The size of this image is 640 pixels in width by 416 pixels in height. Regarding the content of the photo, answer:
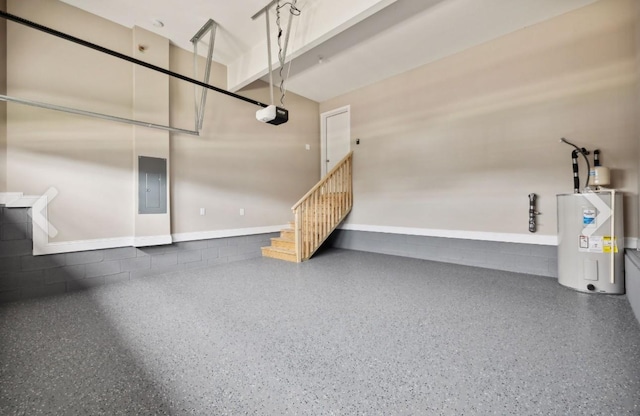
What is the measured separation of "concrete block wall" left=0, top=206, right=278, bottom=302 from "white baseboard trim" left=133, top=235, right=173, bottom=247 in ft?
0.54

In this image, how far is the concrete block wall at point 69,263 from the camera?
3.01 m

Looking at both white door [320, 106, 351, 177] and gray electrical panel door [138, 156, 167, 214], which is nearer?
gray electrical panel door [138, 156, 167, 214]

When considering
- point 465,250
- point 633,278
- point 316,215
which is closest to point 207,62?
point 316,215

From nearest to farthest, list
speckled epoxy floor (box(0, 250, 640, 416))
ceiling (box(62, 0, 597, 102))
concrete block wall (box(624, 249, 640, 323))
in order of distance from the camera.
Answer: speckled epoxy floor (box(0, 250, 640, 416)), concrete block wall (box(624, 249, 640, 323)), ceiling (box(62, 0, 597, 102))

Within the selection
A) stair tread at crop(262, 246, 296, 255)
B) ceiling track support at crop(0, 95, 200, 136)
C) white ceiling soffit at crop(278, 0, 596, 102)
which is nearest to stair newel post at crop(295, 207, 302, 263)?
stair tread at crop(262, 246, 296, 255)

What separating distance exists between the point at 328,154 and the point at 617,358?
577 centimetres

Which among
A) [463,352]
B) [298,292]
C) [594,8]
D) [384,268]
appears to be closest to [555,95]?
[594,8]

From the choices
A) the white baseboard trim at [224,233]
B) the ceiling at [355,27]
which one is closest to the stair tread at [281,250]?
the white baseboard trim at [224,233]

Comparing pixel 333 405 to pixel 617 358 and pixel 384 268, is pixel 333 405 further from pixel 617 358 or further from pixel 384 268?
pixel 384 268

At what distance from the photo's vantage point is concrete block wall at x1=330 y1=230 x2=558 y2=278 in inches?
151

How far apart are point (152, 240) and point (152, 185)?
0.83m

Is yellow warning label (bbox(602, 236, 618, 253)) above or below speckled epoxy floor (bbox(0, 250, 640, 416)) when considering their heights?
above

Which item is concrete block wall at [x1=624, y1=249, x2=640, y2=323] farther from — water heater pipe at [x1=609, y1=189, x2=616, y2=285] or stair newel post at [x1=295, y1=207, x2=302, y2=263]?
stair newel post at [x1=295, y1=207, x2=302, y2=263]

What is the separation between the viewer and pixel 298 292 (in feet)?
Result: 10.4
